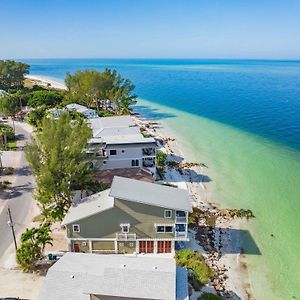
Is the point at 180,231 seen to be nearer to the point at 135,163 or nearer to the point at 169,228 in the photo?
the point at 169,228

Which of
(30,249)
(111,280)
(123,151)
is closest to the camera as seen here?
(111,280)

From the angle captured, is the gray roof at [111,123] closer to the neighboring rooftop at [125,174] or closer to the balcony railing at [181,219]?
the neighboring rooftop at [125,174]

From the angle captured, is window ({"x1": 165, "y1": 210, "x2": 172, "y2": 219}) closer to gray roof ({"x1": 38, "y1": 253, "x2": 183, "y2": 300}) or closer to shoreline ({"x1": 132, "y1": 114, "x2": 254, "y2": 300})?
shoreline ({"x1": 132, "y1": 114, "x2": 254, "y2": 300})

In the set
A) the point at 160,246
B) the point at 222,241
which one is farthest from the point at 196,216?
the point at 160,246

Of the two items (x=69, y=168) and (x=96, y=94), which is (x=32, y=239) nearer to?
(x=69, y=168)

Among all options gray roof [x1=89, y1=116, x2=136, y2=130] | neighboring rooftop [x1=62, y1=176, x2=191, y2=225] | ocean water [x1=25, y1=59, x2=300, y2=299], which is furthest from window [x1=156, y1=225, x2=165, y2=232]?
gray roof [x1=89, y1=116, x2=136, y2=130]

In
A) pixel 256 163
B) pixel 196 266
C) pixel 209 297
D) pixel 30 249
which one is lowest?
pixel 256 163

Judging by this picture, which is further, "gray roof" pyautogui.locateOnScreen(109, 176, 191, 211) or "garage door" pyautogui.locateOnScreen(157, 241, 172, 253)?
"garage door" pyautogui.locateOnScreen(157, 241, 172, 253)

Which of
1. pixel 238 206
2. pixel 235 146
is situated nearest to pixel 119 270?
pixel 238 206
